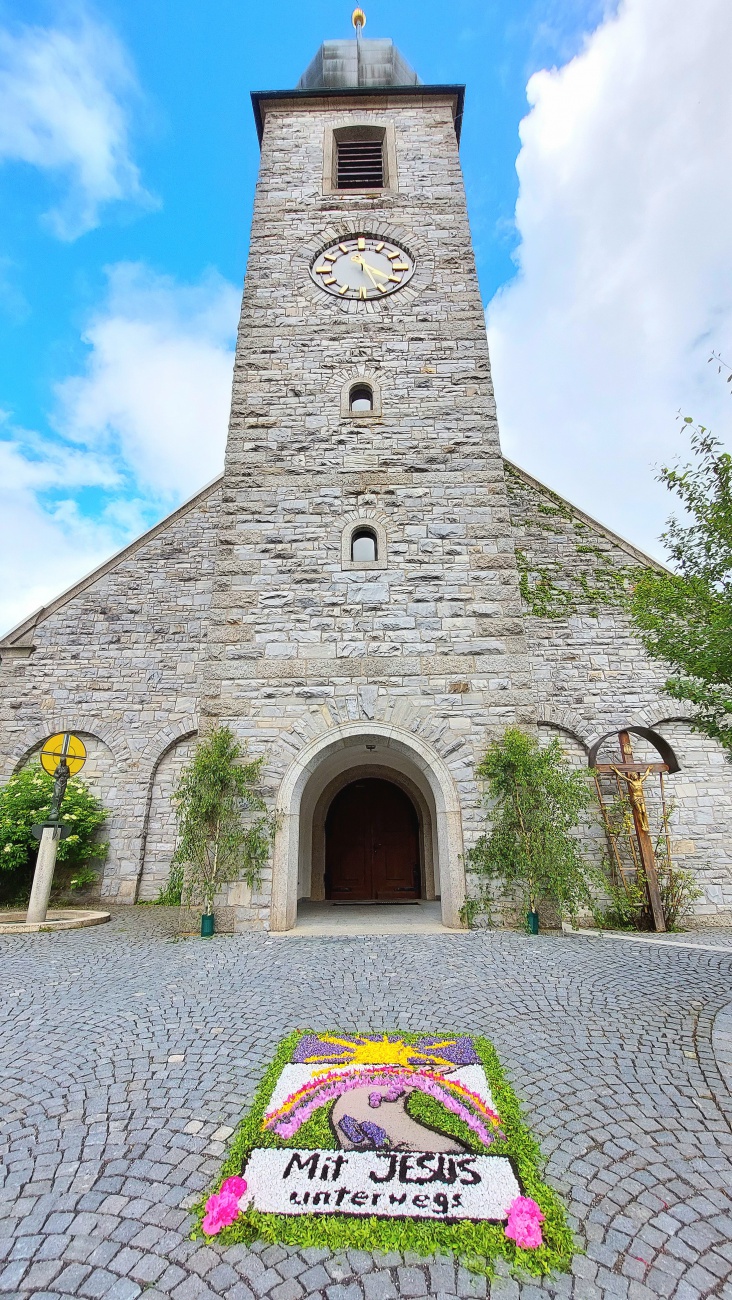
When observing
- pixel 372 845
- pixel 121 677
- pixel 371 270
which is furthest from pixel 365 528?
pixel 372 845

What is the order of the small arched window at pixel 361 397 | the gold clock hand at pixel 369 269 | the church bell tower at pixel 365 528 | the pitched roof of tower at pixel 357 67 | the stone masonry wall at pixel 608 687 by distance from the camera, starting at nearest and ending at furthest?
1. the church bell tower at pixel 365 528
2. the stone masonry wall at pixel 608 687
3. the small arched window at pixel 361 397
4. the gold clock hand at pixel 369 269
5. the pitched roof of tower at pixel 357 67

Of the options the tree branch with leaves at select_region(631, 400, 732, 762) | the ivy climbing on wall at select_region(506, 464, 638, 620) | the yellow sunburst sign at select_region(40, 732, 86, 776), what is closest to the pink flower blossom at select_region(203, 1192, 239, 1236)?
the tree branch with leaves at select_region(631, 400, 732, 762)

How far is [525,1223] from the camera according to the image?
5.47ft

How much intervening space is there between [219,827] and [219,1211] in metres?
4.67

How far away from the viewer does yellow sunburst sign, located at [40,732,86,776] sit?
713 centimetres

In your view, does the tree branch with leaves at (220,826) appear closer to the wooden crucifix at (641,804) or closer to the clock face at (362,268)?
the wooden crucifix at (641,804)

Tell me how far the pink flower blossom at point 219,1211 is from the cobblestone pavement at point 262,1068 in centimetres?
7

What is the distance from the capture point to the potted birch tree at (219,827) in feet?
20.0

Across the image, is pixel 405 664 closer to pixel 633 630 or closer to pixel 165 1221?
pixel 633 630

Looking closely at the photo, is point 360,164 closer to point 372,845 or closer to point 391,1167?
point 372,845

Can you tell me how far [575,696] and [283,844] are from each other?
495cm

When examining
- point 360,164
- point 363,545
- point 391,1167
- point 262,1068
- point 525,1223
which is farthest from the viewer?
point 360,164

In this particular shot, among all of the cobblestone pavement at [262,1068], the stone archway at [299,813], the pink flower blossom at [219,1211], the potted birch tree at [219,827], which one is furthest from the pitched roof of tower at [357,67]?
the pink flower blossom at [219,1211]

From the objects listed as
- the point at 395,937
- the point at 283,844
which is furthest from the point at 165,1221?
the point at 283,844
